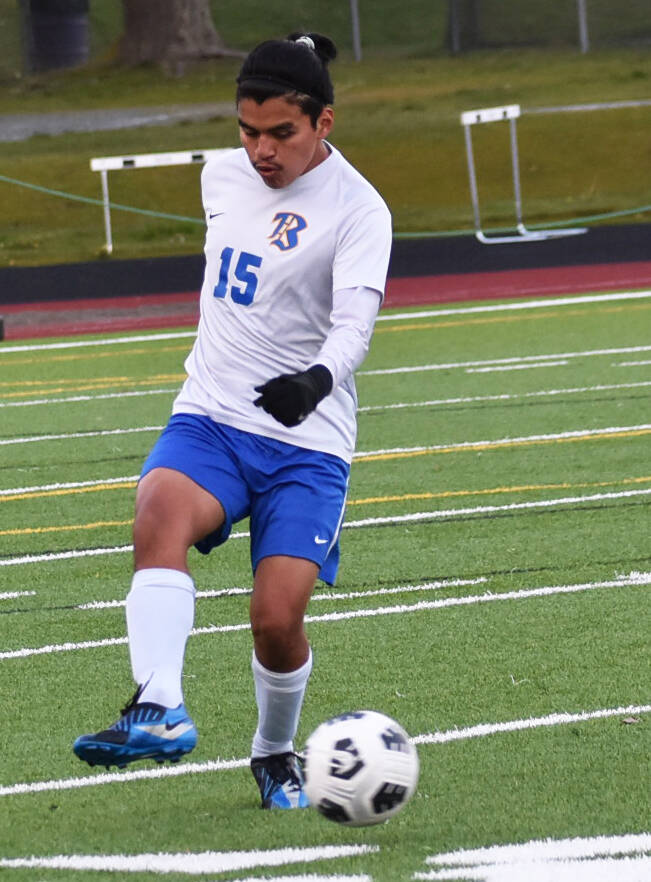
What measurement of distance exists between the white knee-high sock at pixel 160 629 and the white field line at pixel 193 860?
1.41ft

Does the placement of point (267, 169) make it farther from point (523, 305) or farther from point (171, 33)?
point (171, 33)

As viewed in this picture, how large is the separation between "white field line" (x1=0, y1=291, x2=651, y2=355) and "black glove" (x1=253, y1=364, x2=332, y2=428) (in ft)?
43.8

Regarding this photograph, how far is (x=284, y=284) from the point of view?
14.7ft

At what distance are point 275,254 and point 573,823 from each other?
1.65m

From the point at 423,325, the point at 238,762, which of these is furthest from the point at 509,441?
the point at 423,325

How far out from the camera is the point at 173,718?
153 inches

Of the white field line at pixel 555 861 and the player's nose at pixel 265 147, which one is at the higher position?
the player's nose at pixel 265 147

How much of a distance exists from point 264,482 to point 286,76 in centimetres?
104

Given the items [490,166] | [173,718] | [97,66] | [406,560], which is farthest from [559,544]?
[97,66]

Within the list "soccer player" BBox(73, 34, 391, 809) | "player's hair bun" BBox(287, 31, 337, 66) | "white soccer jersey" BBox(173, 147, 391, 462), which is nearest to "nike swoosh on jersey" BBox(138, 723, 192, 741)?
"soccer player" BBox(73, 34, 391, 809)

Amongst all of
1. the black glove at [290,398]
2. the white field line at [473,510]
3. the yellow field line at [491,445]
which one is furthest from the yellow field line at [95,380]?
the black glove at [290,398]

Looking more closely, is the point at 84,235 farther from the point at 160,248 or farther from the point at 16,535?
the point at 16,535

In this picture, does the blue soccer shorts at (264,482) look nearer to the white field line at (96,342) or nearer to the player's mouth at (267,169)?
the player's mouth at (267,169)

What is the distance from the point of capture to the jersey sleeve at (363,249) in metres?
4.39
